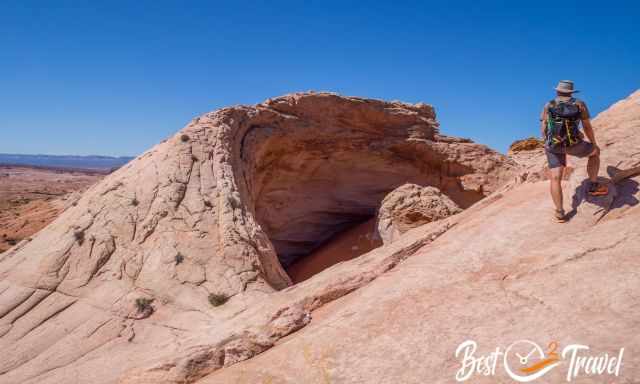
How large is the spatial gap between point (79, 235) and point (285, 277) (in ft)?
12.0

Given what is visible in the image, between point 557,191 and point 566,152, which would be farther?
point 566,152

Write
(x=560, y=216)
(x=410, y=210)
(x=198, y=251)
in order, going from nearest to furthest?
1. (x=560, y=216)
2. (x=198, y=251)
3. (x=410, y=210)

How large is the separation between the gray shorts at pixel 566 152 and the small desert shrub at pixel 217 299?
485 centimetres

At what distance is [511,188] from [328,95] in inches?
246

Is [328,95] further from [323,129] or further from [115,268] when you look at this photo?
[115,268]

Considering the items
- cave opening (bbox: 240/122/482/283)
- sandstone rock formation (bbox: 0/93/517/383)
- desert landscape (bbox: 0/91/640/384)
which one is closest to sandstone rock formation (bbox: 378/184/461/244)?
desert landscape (bbox: 0/91/640/384)

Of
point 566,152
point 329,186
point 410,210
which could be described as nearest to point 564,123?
point 566,152

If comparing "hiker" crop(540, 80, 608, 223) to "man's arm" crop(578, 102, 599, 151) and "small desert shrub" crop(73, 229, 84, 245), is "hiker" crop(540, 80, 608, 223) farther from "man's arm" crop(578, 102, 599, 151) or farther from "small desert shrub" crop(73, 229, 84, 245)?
"small desert shrub" crop(73, 229, 84, 245)

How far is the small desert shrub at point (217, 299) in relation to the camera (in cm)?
648

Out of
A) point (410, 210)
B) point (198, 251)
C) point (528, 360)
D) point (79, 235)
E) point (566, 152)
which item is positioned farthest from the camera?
point (410, 210)

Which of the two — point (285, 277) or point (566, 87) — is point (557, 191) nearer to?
point (566, 87)

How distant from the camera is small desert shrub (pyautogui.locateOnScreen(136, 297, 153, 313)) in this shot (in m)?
6.37

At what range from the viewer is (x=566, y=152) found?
5086 mm

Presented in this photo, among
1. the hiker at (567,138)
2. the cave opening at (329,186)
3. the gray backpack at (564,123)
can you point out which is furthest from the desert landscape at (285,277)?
the gray backpack at (564,123)
